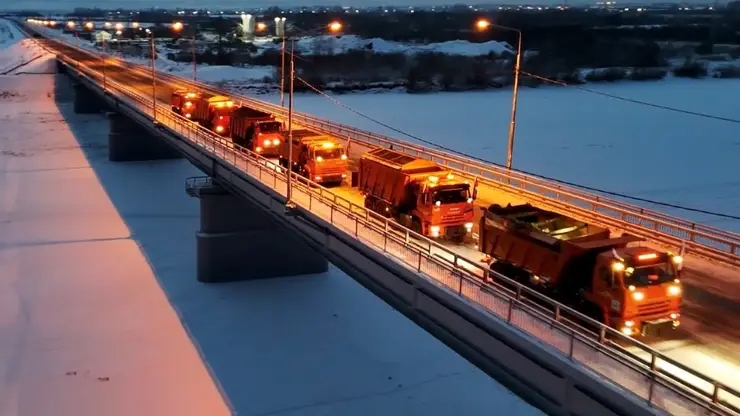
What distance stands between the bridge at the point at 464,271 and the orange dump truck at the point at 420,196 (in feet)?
2.76

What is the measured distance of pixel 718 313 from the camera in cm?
1576

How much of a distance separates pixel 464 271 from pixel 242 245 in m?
19.1

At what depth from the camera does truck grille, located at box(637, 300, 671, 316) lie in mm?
13867

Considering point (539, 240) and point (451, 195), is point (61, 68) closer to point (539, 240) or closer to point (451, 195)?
point (451, 195)

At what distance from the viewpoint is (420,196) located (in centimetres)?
2098

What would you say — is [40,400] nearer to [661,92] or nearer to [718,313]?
[718,313]

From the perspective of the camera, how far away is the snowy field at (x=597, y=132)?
4866cm

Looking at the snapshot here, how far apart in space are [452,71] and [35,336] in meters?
102

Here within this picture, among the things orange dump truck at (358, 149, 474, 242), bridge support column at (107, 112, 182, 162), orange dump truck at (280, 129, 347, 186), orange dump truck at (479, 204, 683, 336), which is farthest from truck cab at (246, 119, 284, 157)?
bridge support column at (107, 112, 182, 162)

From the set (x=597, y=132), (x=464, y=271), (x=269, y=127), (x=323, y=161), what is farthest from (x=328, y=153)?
(x=597, y=132)

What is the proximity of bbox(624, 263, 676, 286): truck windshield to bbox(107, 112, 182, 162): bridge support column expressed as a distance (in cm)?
4893

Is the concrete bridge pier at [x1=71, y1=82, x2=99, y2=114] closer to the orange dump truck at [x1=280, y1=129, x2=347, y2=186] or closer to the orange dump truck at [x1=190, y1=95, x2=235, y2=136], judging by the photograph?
the orange dump truck at [x1=190, y1=95, x2=235, y2=136]

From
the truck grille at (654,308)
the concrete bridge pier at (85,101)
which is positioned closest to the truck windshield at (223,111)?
the truck grille at (654,308)

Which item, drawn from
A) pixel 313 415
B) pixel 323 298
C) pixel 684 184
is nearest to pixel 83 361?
pixel 313 415
